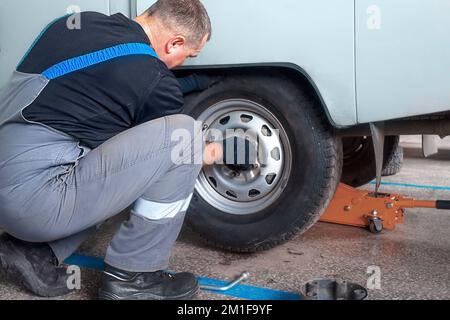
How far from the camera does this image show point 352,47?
1.83 m

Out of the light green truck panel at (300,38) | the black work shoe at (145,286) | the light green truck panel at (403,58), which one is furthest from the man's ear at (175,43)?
the black work shoe at (145,286)

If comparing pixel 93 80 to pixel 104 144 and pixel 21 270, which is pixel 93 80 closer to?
pixel 104 144

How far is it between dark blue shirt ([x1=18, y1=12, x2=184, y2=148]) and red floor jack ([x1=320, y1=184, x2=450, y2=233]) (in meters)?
1.46

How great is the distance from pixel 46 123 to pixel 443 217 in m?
2.54

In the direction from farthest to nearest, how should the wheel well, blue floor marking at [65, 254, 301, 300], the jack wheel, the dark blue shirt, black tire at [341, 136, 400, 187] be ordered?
1. black tire at [341, 136, 400, 187]
2. the jack wheel
3. the wheel well
4. blue floor marking at [65, 254, 301, 300]
5. the dark blue shirt

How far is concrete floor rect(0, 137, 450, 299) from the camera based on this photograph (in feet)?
6.20

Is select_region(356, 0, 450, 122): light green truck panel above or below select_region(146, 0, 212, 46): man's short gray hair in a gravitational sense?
below

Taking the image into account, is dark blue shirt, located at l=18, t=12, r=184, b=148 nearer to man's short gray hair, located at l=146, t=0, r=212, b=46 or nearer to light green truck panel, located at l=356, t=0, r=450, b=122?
man's short gray hair, located at l=146, t=0, r=212, b=46

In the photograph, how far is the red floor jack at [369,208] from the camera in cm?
264

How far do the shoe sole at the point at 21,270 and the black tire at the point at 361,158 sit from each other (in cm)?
201

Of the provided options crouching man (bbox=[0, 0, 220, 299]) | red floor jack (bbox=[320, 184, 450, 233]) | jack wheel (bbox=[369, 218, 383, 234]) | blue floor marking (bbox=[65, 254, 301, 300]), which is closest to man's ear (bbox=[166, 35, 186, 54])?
crouching man (bbox=[0, 0, 220, 299])

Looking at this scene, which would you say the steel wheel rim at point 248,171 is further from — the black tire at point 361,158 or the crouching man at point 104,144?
the black tire at point 361,158
